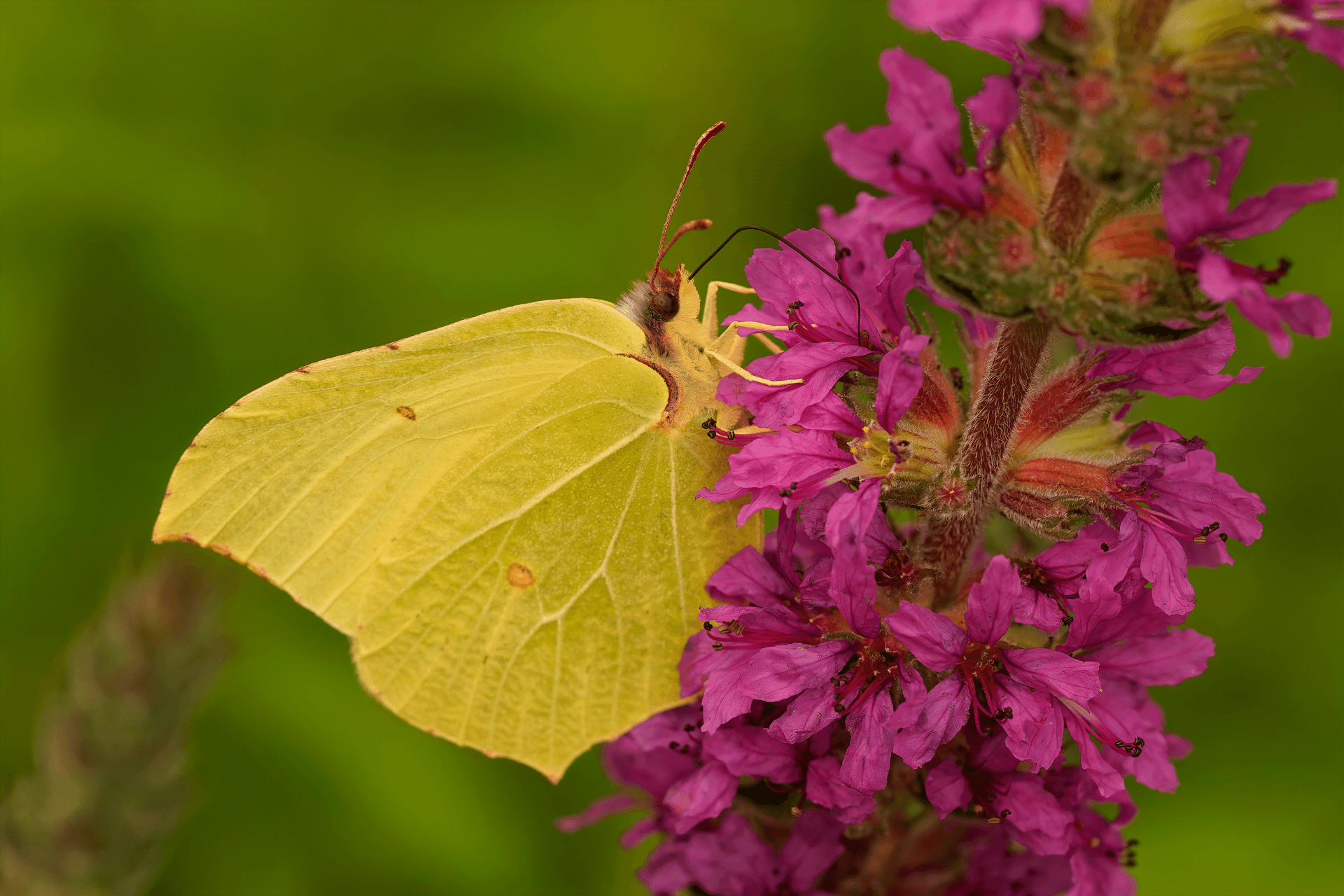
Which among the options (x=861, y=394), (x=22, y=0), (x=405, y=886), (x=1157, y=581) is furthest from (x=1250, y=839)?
(x=22, y=0)

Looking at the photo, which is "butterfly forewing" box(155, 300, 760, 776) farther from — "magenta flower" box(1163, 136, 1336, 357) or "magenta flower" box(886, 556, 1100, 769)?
"magenta flower" box(1163, 136, 1336, 357)

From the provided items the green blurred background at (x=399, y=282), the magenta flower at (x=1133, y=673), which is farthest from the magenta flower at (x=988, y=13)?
the green blurred background at (x=399, y=282)

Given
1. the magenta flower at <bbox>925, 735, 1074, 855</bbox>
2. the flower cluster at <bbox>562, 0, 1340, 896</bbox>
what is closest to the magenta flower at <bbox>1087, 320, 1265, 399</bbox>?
the flower cluster at <bbox>562, 0, 1340, 896</bbox>

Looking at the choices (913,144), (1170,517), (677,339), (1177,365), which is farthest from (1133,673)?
(677,339)

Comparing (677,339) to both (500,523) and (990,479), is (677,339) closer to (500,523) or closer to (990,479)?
(500,523)

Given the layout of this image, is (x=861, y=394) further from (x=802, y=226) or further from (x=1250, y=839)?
(x=1250, y=839)

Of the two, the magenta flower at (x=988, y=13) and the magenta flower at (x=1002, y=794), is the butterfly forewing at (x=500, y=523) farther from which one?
the magenta flower at (x=988, y=13)
